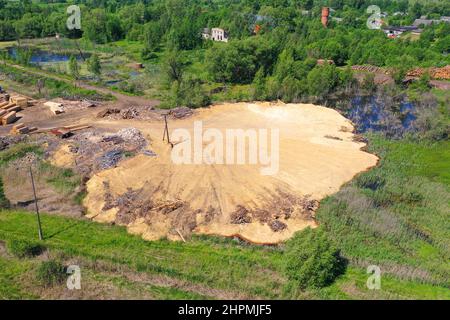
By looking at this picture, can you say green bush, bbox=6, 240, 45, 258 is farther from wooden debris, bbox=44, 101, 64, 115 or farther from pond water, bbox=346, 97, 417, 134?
pond water, bbox=346, 97, 417, 134

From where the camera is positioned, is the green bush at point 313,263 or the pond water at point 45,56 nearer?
the green bush at point 313,263

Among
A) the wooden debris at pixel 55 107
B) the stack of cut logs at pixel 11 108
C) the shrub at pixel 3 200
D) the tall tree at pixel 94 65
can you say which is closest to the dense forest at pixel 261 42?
the tall tree at pixel 94 65

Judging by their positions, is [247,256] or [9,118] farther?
[9,118]

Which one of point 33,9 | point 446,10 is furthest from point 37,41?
point 446,10

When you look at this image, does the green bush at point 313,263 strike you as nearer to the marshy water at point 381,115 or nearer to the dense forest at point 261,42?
the marshy water at point 381,115

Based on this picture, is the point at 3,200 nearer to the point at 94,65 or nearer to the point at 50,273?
the point at 50,273

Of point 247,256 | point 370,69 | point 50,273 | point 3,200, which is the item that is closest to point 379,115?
point 370,69

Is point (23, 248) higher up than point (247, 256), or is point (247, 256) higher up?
point (23, 248)
